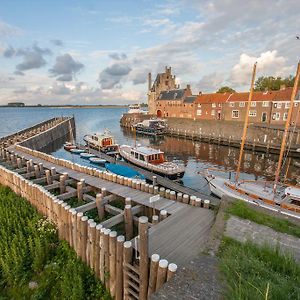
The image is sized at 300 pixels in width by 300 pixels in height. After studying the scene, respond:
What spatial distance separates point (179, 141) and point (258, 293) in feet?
181

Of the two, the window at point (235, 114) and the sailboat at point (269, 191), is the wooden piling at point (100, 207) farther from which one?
the window at point (235, 114)

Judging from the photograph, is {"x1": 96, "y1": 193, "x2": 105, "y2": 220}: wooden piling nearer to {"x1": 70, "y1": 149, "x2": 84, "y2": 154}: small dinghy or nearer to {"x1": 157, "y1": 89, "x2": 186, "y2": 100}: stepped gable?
{"x1": 70, "y1": 149, "x2": 84, "y2": 154}: small dinghy

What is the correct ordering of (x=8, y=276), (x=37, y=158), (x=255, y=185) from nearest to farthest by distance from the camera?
(x=8, y=276) → (x=255, y=185) → (x=37, y=158)

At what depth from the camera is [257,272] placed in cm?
535

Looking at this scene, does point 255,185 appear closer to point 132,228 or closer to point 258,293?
point 132,228

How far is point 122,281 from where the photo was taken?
7590 millimetres

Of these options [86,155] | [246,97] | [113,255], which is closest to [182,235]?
[113,255]

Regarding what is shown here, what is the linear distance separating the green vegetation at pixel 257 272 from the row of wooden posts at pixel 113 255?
1467mm

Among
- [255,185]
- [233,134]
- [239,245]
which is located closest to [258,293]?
[239,245]

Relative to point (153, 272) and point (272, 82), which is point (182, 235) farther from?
point (272, 82)

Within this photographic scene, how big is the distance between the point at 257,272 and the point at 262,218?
3701 mm

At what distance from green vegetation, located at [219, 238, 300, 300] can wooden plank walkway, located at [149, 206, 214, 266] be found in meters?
1.10

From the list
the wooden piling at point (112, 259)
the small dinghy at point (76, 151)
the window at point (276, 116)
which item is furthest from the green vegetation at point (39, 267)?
the window at point (276, 116)

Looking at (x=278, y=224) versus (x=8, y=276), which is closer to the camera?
(x=278, y=224)
